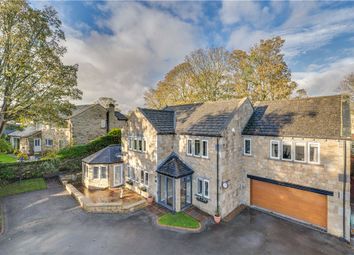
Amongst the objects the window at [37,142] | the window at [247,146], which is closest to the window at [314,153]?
the window at [247,146]

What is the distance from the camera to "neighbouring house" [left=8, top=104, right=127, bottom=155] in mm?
28922

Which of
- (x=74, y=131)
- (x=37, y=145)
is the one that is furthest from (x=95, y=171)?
(x=37, y=145)

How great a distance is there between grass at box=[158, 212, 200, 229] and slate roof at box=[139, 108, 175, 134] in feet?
21.4

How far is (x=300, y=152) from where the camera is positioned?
1241 cm

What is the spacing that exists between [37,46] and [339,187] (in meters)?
24.5

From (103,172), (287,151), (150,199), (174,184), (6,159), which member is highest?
(287,151)

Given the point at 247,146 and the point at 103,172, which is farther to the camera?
the point at 103,172

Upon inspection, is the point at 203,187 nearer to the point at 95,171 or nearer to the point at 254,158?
the point at 254,158

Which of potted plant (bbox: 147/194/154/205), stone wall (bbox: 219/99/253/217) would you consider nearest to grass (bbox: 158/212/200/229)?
stone wall (bbox: 219/99/253/217)

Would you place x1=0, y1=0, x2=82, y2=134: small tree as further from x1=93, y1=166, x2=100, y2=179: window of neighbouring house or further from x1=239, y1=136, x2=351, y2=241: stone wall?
x1=239, y1=136, x2=351, y2=241: stone wall

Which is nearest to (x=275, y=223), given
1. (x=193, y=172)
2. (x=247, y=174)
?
(x=247, y=174)

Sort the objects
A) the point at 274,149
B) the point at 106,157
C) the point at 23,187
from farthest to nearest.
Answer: the point at 106,157
the point at 23,187
the point at 274,149

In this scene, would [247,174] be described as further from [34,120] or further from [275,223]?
[34,120]

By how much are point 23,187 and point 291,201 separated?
24536 millimetres
